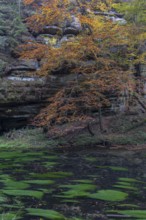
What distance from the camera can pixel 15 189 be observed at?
4625 mm

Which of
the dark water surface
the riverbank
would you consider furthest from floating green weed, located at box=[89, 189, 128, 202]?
the riverbank

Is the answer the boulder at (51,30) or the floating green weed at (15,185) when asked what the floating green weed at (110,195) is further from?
the boulder at (51,30)

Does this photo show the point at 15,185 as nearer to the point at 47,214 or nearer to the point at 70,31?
the point at 47,214

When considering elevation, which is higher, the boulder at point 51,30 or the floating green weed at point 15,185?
the boulder at point 51,30

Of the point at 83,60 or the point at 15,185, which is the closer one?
the point at 15,185

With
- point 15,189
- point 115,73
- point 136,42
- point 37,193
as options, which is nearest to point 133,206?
point 37,193

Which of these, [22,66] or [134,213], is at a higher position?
[22,66]

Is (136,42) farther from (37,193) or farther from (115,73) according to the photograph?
(37,193)

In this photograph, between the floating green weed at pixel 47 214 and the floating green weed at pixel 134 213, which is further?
the floating green weed at pixel 134 213

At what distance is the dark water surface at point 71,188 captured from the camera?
3716 mm

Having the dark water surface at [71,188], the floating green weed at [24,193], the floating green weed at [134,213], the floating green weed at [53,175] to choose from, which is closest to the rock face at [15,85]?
the dark water surface at [71,188]

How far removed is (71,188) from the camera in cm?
495

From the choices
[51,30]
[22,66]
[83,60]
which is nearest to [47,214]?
[83,60]

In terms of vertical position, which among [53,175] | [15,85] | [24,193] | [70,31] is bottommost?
[53,175]
